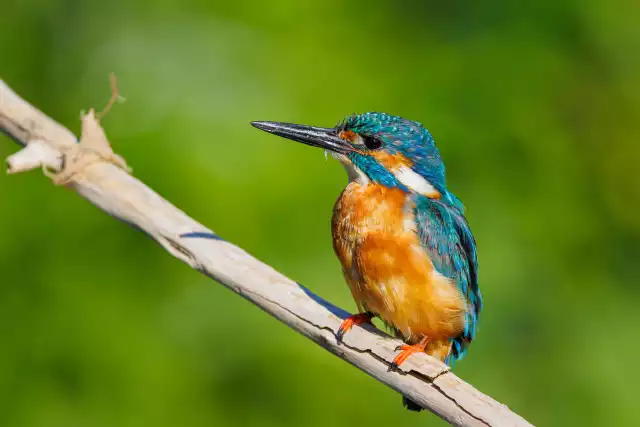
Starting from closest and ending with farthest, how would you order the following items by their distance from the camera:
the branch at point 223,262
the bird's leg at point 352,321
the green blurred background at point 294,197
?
the branch at point 223,262 < the bird's leg at point 352,321 < the green blurred background at point 294,197

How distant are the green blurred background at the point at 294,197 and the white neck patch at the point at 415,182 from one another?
0.78 m

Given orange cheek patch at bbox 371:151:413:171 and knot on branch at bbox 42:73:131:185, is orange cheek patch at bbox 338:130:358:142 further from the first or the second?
knot on branch at bbox 42:73:131:185

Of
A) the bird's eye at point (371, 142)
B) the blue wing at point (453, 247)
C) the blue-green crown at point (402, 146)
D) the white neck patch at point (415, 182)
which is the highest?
the blue-green crown at point (402, 146)

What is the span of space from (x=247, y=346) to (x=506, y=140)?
4.15ft

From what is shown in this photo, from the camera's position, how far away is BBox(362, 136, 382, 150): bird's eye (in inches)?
107

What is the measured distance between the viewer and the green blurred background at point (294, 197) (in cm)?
347

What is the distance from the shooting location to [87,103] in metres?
3.72

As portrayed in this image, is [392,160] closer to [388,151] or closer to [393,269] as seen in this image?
[388,151]

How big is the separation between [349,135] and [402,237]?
37cm

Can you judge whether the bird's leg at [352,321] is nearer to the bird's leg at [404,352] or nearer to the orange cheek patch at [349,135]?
the bird's leg at [404,352]

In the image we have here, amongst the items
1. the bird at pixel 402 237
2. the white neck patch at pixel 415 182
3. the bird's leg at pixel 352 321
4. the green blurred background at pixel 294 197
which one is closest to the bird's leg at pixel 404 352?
the bird at pixel 402 237

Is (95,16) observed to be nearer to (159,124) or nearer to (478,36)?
(159,124)

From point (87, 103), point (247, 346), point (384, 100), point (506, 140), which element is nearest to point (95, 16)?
point (87, 103)

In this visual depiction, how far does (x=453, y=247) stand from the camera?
2.63m
